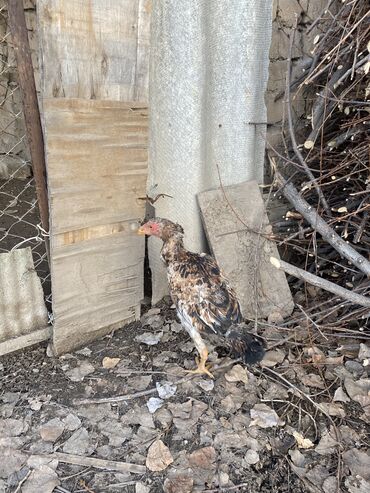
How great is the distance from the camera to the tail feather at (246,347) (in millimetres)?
2365

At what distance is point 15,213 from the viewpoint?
11.7ft

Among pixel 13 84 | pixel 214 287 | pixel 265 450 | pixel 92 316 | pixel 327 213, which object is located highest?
pixel 13 84

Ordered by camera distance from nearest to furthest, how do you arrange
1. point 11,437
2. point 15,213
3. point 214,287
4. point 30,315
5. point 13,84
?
point 11,437 < point 214,287 < point 30,315 < point 15,213 < point 13,84

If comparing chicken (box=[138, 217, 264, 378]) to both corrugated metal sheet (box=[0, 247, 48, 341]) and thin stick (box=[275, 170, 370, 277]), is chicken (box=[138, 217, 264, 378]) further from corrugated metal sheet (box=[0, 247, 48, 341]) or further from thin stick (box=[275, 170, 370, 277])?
thin stick (box=[275, 170, 370, 277])

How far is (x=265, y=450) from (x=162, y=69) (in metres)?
2.19

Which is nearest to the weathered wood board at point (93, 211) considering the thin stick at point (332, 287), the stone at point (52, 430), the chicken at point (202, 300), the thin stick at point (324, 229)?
the chicken at point (202, 300)

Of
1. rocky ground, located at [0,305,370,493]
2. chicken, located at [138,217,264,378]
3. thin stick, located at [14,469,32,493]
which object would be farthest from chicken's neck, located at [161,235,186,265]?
thin stick, located at [14,469,32,493]

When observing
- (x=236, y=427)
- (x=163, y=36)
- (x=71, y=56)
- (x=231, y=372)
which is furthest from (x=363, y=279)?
(x=71, y=56)

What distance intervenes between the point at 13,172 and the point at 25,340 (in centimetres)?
212

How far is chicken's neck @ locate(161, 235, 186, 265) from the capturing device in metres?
2.50

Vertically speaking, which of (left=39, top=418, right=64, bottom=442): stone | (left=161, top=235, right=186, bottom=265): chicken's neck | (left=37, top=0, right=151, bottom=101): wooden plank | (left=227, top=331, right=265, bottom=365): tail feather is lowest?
(left=39, top=418, right=64, bottom=442): stone

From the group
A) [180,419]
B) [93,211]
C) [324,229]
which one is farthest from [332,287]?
[93,211]

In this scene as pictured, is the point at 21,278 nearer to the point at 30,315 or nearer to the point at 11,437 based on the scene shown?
the point at 30,315

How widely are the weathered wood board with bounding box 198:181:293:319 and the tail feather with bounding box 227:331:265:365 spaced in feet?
1.77
